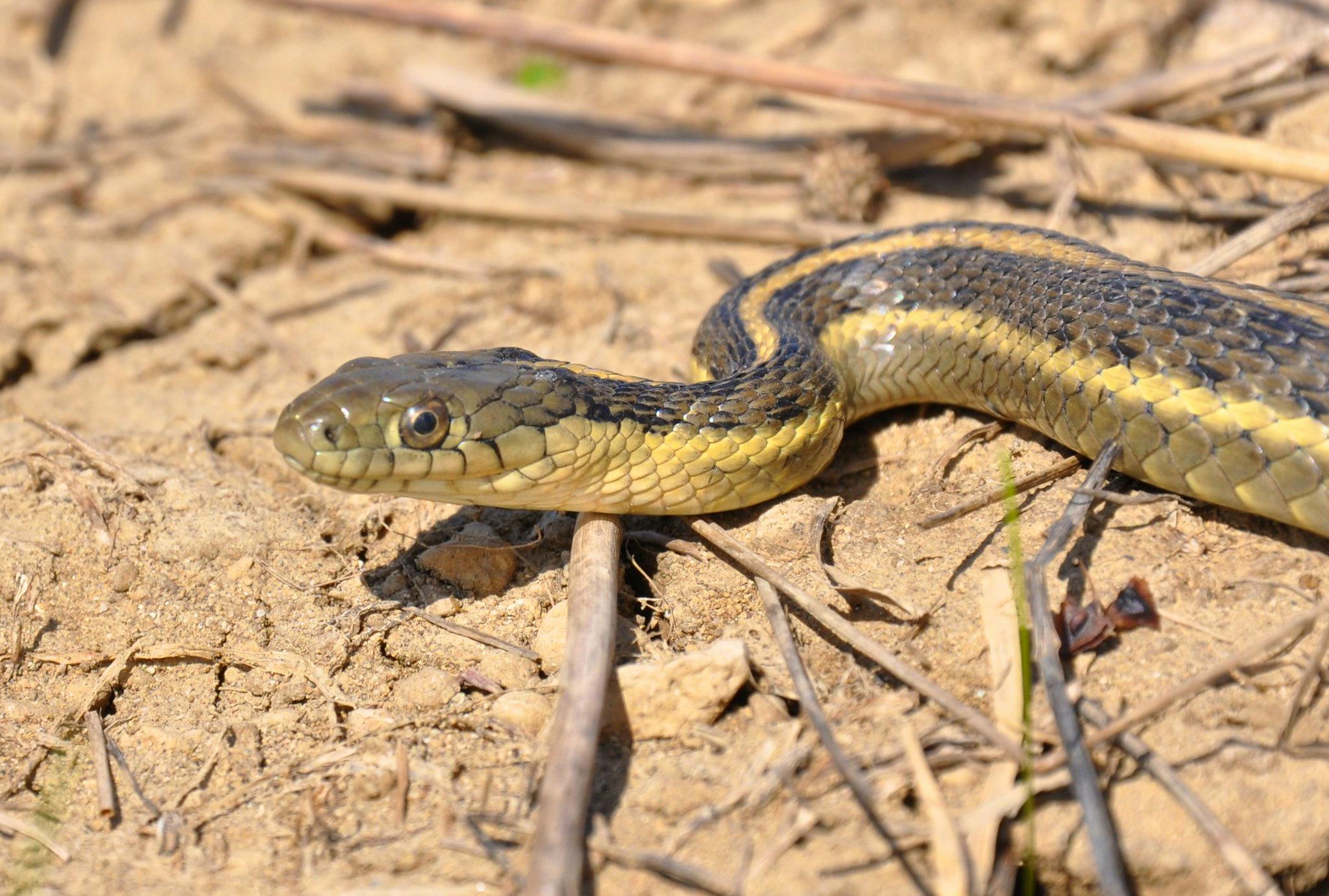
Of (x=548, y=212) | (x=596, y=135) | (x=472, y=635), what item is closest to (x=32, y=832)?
(x=472, y=635)

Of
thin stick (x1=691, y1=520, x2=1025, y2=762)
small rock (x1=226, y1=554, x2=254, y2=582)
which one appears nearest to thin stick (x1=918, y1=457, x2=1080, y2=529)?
thin stick (x1=691, y1=520, x2=1025, y2=762)

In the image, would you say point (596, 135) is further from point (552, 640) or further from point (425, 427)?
point (552, 640)

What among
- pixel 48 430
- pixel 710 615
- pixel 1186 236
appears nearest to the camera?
pixel 710 615

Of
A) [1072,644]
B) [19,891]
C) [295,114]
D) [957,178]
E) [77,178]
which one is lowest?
[19,891]

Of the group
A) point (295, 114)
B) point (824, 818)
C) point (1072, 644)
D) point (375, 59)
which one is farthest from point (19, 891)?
point (375, 59)

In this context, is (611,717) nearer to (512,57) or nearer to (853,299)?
(853,299)

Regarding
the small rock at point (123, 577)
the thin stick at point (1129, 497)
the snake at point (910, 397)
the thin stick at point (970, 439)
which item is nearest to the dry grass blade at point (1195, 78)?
the snake at point (910, 397)
